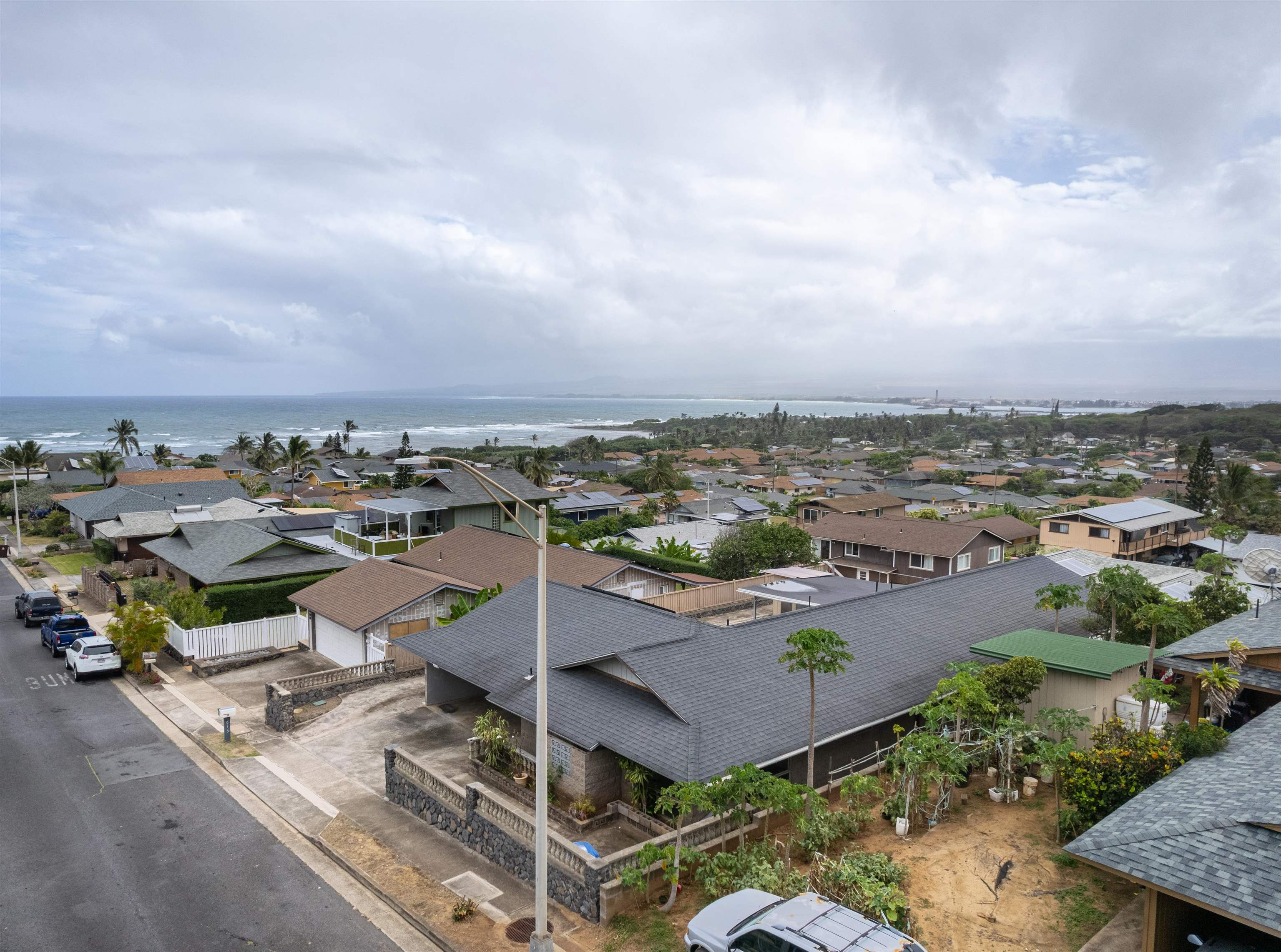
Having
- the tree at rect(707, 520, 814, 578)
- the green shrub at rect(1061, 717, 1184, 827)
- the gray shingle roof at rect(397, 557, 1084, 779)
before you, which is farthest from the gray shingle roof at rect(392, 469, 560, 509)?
the green shrub at rect(1061, 717, 1184, 827)

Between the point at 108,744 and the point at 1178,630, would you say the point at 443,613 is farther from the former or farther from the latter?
the point at 1178,630

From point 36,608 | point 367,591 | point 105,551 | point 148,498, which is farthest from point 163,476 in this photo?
point 367,591

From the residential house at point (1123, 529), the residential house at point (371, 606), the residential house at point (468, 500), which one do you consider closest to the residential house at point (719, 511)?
the residential house at point (468, 500)

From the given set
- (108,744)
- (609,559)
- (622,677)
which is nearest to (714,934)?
(622,677)

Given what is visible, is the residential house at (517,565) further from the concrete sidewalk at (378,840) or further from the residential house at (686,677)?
the concrete sidewalk at (378,840)

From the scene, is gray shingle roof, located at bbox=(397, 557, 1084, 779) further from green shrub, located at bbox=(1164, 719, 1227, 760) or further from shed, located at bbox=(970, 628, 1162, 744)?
green shrub, located at bbox=(1164, 719, 1227, 760)
